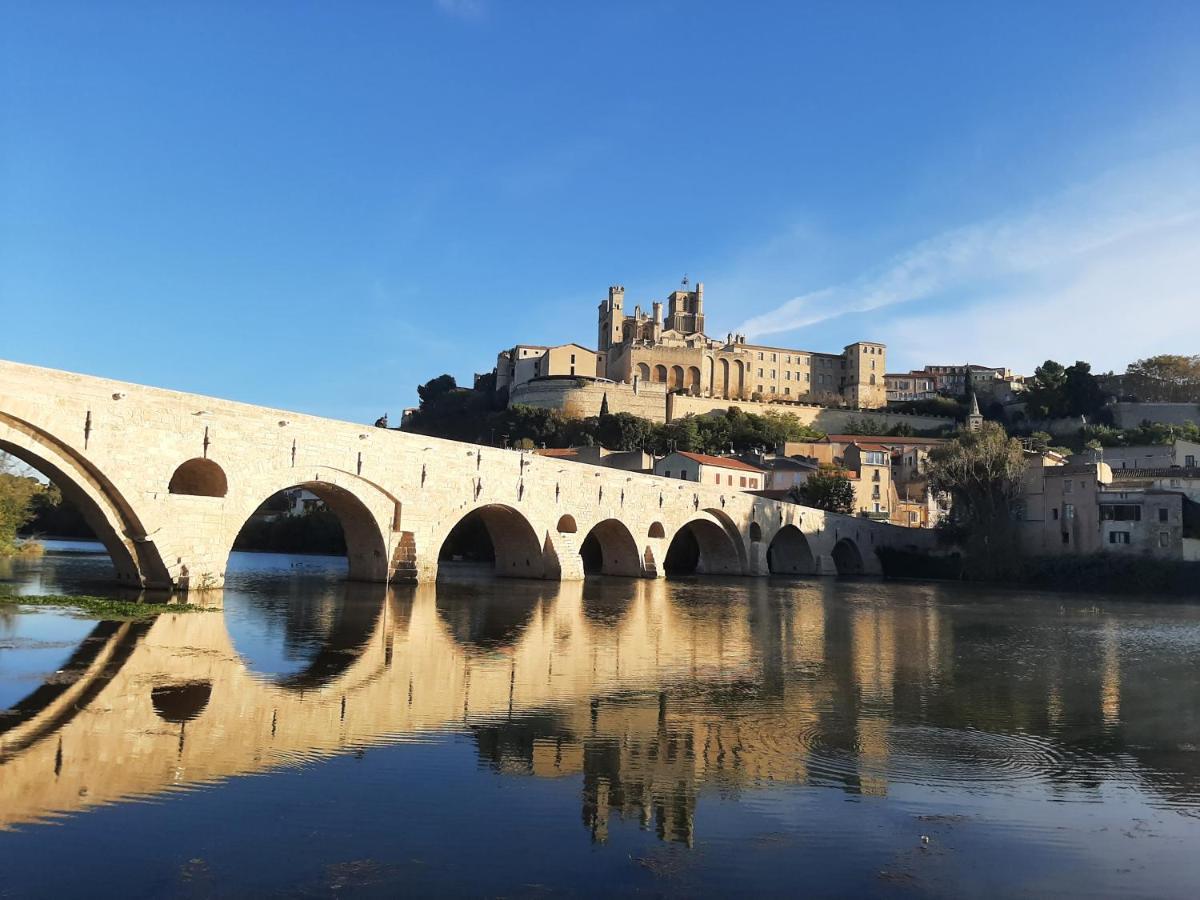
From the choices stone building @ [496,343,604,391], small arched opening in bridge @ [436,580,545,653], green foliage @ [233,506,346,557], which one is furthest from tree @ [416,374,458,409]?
small arched opening in bridge @ [436,580,545,653]

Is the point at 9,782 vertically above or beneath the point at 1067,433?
beneath

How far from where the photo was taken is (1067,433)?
9081 cm

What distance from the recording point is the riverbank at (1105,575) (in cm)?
4662

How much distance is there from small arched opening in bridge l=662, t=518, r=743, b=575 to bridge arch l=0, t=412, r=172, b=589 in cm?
3035

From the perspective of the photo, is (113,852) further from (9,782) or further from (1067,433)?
(1067,433)

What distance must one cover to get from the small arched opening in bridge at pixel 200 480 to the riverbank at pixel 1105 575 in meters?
42.3

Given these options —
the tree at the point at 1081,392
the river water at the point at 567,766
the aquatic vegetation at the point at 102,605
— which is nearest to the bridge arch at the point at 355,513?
the aquatic vegetation at the point at 102,605

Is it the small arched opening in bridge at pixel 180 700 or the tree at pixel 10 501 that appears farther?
the tree at pixel 10 501

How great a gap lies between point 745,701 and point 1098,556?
44.7 m

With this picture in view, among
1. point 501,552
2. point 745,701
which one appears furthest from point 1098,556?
point 745,701

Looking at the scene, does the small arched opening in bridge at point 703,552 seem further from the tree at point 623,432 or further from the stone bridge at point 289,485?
the tree at point 623,432

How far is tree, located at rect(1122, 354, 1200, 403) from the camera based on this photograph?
91.7 metres

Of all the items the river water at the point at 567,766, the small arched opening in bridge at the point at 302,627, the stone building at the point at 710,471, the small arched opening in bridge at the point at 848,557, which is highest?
the stone building at the point at 710,471

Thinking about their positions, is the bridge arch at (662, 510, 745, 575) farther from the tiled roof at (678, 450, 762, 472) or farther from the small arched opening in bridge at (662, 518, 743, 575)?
the tiled roof at (678, 450, 762, 472)
